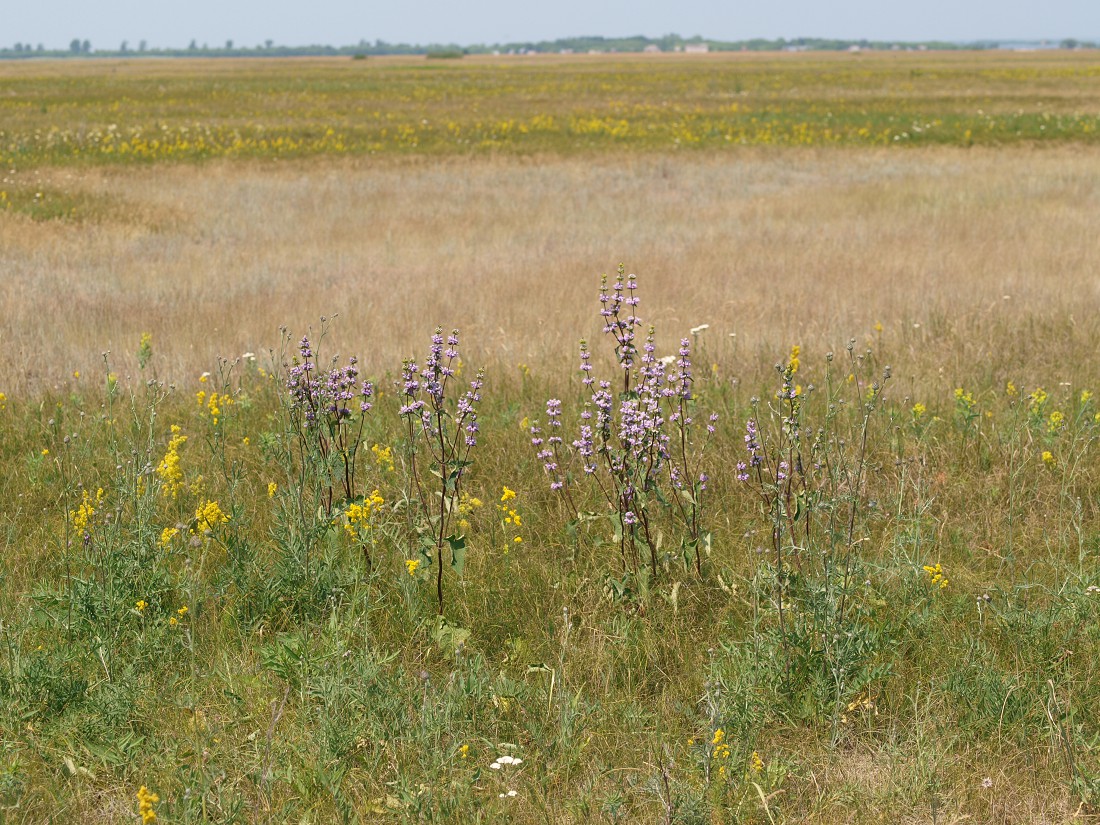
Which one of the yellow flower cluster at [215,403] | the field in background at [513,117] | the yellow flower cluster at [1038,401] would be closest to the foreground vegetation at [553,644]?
the yellow flower cluster at [1038,401]

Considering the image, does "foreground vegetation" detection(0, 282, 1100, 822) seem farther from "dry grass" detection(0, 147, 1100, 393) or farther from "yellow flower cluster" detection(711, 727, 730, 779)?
"dry grass" detection(0, 147, 1100, 393)

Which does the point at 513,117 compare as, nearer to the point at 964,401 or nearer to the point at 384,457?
the point at 964,401

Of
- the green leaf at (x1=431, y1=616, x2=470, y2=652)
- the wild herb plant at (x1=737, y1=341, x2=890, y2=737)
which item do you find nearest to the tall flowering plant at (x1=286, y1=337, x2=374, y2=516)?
the green leaf at (x1=431, y1=616, x2=470, y2=652)

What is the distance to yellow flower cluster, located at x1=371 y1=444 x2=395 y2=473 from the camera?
15.6 ft

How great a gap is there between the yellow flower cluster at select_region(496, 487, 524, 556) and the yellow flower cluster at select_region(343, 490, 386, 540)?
546 mm

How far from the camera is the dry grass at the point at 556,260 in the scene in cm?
789

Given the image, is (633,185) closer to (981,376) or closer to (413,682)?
(981,376)

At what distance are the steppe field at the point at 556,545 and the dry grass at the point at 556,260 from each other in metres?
0.09

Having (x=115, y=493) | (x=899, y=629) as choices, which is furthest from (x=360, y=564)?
(x=899, y=629)

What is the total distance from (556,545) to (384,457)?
1.02 metres

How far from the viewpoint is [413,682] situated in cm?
325

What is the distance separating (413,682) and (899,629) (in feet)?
5.57

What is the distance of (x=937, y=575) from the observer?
A: 142 inches

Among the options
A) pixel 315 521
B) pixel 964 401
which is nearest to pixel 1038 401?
pixel 964 401
